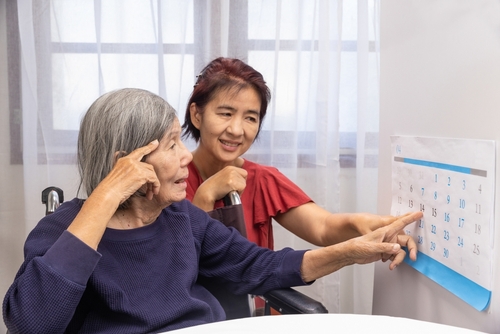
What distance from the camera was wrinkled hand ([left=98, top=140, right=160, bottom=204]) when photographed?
108 cm

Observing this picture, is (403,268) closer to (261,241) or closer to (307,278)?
(307,278)

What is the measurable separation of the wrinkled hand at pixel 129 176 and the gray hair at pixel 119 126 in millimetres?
35

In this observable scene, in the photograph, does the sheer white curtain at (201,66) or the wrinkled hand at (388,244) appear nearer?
the wrinkled hand at (388,244)

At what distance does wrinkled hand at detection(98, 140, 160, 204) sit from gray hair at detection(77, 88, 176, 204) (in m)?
0.04

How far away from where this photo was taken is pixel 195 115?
1.73m

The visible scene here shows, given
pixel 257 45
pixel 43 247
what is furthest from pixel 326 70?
pixel 43 247

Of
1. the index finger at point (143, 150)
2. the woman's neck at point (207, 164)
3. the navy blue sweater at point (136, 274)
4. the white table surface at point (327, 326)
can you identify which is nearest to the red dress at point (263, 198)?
the woman's neck at point (207, 164)

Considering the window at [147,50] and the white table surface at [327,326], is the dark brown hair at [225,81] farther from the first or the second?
the white table surface at [327,326]

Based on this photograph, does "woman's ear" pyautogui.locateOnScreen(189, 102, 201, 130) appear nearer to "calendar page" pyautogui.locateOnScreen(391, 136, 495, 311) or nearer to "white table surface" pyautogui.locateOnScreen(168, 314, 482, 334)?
"calendar page" pyautogui.locateOnScreen(391, 136, 495, 311)

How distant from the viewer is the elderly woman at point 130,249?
980 mm

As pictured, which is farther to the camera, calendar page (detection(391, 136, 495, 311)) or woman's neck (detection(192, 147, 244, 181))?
woman's neck (detection(192, 147, 244, 181))

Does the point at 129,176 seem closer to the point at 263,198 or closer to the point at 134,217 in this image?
the point at 134,217

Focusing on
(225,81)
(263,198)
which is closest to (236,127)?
(225,81)

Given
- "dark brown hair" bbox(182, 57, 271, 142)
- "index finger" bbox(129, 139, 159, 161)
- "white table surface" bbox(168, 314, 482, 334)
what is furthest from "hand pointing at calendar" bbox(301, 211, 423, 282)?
"dark brown hair" bbox(182, 57, 271, 142)
